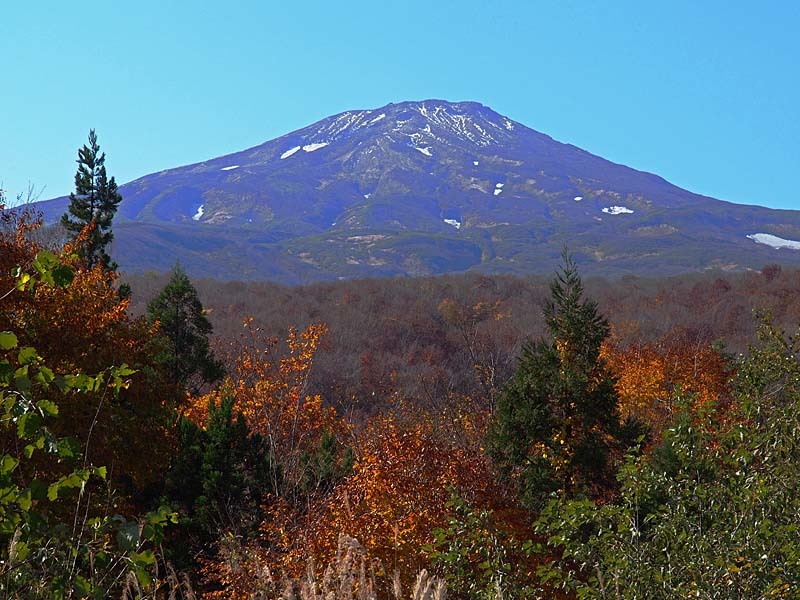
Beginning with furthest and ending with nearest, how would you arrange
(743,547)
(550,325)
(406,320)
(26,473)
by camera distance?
(406,320), (550,325), (26,473), (743,547)

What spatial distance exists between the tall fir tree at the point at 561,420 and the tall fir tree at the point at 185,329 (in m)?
19.7

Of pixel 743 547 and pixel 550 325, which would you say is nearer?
pixel 743 547

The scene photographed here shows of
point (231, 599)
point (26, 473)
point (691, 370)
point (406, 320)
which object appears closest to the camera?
point (26, 473)

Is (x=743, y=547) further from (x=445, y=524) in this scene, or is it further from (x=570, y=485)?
(x=570, y=485)

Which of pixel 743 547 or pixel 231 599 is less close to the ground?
pixel 743 547

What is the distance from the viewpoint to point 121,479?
930 inches

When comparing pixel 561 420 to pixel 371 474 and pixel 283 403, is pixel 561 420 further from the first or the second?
pixel 283 403

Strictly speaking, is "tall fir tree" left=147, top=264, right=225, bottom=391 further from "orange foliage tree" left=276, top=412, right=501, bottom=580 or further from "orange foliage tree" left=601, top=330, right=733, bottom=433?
"orange foliage tree" left=601, top=330, right=733, bottom=433

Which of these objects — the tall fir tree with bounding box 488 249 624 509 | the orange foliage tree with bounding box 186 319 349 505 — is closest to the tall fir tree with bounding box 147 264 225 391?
the orange foliage tree with bounding box 186 319 349 505

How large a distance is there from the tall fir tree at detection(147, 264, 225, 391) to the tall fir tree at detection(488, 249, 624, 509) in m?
19.7

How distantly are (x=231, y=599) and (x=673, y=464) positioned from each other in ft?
35.2

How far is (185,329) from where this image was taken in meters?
42.0

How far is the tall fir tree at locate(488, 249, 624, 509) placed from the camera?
23766 mm

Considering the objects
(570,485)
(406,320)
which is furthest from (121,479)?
(406,320)
